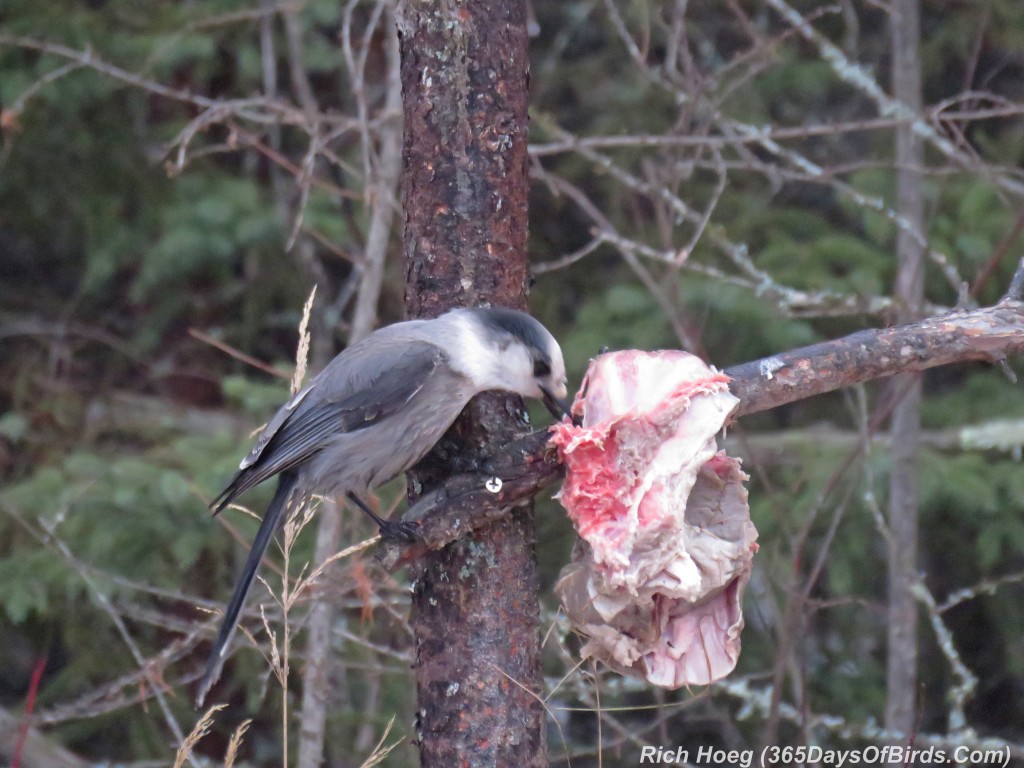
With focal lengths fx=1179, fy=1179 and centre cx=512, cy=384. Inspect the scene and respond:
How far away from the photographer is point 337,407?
338 centimetres

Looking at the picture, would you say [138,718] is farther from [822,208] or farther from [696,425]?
[822,208]

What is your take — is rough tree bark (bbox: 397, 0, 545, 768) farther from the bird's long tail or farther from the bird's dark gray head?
the bird's long tail

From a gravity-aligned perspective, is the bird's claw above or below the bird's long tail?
above

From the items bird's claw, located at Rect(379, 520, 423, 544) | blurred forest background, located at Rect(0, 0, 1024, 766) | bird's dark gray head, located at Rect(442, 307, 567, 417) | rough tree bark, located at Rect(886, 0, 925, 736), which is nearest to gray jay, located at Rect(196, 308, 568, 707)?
bird's dark gray head, located at Rect(442, 307, 567, 417)

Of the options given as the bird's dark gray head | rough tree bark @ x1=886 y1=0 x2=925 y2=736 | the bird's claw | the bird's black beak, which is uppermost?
the bird's dark gray head

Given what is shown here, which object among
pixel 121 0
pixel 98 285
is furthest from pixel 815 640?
pixel 121 0

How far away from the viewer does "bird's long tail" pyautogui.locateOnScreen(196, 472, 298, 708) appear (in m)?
2.88

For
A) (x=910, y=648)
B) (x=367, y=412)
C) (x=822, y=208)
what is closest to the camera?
(x=367, y=412)

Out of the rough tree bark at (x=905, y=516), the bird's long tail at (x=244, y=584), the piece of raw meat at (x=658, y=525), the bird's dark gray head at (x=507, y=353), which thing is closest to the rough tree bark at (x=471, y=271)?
the bird's dark gray head at (x=507, y=353)

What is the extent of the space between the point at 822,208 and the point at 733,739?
350 cm

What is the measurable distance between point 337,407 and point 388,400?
170 mm

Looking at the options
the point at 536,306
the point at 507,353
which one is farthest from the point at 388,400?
the point at 536,306

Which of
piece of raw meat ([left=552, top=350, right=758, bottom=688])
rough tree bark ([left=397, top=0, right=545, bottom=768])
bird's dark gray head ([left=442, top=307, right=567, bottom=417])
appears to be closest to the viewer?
piece of raw meat ([left=552, top=350, right=758, bottom=688])

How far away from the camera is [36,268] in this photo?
297 inches
